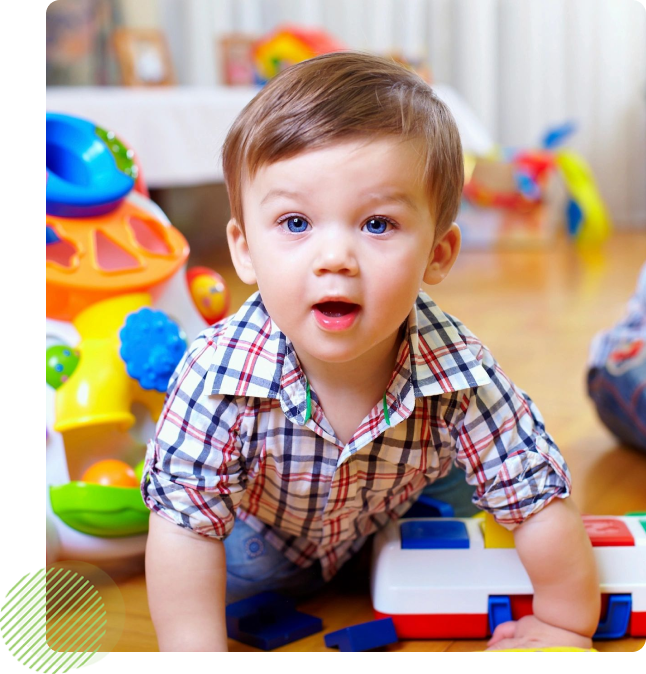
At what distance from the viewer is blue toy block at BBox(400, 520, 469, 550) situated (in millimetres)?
706

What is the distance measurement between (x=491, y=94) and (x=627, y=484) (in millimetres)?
2651

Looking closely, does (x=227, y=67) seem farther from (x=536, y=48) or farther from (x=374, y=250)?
(x=374, y=250)

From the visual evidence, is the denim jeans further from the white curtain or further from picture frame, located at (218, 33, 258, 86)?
the white curtain

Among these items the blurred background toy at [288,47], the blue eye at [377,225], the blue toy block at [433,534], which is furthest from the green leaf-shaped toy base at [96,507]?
the blurred background toy at [288,47]

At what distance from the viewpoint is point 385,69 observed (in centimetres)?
59

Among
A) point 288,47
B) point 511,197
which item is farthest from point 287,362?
point 511,197

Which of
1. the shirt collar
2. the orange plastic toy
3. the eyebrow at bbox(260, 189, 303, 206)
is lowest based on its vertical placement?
the orange plastic toy

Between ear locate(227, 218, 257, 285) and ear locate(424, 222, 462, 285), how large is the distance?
0.41 feet

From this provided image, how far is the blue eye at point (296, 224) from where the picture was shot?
1.81 ft

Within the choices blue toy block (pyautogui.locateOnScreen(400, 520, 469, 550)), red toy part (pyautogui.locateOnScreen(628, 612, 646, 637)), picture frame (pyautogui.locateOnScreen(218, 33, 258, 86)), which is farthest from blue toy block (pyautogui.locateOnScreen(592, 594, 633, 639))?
picture frame (pyautogui.locateOnScreen(218, 33, 258, 86))

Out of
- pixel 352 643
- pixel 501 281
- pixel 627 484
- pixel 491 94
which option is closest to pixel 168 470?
pixel 352 643

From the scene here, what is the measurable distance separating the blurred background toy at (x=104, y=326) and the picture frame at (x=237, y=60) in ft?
6.85

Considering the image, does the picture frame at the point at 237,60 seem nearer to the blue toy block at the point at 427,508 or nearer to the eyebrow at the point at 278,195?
the blue toy block at the point at 427,508

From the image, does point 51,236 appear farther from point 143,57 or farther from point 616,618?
point 143,57
